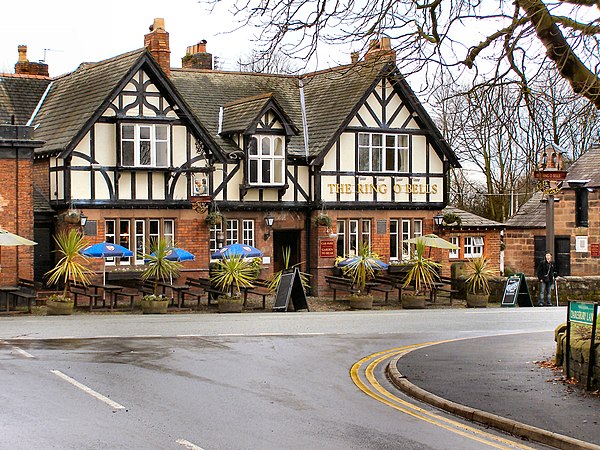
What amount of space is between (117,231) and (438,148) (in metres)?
13.0

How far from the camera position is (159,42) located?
35688 millimetres

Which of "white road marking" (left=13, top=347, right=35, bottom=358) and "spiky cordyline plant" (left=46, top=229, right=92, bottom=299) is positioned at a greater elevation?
"spiky cordyline plant" (left=46, top=229, right=92, bottom=299)

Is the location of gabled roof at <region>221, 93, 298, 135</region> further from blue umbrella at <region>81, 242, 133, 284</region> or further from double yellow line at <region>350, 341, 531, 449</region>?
double yellow line at <region>350, 341, 531, 449</region>

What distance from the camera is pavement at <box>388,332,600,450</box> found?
11156 millimetres

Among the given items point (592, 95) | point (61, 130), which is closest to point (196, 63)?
point (61, 130)

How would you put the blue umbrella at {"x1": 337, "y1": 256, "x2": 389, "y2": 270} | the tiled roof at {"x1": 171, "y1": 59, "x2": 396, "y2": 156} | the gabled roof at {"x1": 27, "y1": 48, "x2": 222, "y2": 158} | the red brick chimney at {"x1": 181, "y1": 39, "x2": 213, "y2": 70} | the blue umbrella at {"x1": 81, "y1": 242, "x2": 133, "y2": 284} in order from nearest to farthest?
the blue umbrella at {"x1": 81, "y1": 242, "x2": 133, "y2": 284} < the gabled roof at {"x1": 27, "y1": 48, "x2": 222, "y2": 158} < the blue umbrella at {"x1": 337, "y1": 256, "x2": 389, "y2": 270} < the tiled roof at {"x1": 171, "y1": 59, "x2": 396, "y2": 156} < the red brick chimney at {"x1": 181, "y1": 39, "x2": 213, "y2": 70}

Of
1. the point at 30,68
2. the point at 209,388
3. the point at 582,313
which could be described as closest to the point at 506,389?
the point at 582,313

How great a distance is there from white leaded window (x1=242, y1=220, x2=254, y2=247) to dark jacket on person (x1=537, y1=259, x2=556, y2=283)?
10143 mm

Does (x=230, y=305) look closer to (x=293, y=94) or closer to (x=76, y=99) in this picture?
(x=76, y=99)

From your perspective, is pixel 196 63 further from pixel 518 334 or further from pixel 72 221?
pixel 518 334

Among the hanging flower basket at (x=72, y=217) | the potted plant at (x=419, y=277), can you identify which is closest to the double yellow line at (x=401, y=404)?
the potted plant at (x=419, y=277)

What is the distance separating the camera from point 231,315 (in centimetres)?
2798

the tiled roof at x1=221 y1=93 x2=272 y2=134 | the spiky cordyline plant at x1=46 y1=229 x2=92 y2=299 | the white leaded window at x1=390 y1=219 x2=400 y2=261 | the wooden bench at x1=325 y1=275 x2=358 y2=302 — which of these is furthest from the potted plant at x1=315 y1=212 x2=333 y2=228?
the spiky cordyline plant at x1=46 y1=229 x2=92 y2=299

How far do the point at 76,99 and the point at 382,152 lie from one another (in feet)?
37.3
